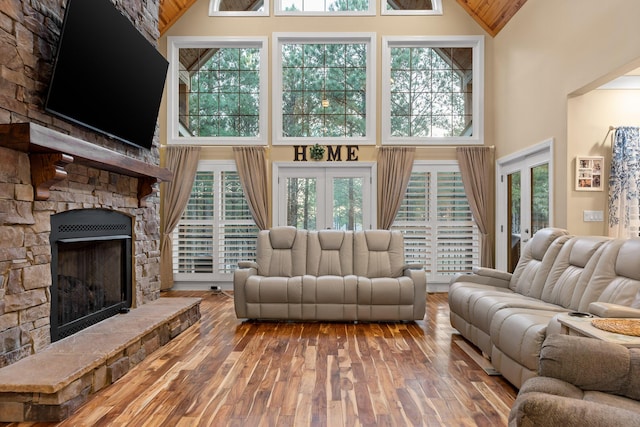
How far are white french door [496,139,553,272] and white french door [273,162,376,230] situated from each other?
199cm

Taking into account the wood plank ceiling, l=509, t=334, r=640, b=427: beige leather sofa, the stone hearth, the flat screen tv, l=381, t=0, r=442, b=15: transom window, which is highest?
l=381, t=0, r=442, b=15: transom window

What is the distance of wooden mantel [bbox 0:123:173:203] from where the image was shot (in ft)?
8.12

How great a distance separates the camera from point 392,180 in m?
6.57

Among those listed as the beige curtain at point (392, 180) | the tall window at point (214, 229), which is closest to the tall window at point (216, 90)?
the tall window at point (214, 229)

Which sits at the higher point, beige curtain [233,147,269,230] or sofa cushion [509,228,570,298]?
beige curtain [233,147,269,230]

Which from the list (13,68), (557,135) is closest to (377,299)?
(557,135)

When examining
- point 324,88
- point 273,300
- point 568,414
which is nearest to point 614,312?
point 568,414

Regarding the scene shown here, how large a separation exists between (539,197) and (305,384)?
389 centimetres

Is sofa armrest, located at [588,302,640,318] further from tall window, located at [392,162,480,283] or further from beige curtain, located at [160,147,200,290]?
beige curtain, located at [160,147,200,290]

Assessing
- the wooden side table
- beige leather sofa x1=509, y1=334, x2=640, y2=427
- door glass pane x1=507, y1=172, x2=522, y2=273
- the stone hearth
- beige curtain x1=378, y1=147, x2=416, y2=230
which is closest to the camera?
beige leather sofa x1=509, y1=334, x2=640, y2=427

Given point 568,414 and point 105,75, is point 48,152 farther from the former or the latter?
point 568,414

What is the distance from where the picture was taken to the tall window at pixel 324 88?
6789 mm

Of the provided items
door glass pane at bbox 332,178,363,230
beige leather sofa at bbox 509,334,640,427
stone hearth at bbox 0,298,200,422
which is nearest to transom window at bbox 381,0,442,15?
door glass pane at bbox 332,178,363,230

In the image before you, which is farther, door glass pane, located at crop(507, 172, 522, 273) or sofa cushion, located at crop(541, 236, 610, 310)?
door glass pane, located at crop(507, 172, 522, 273)
